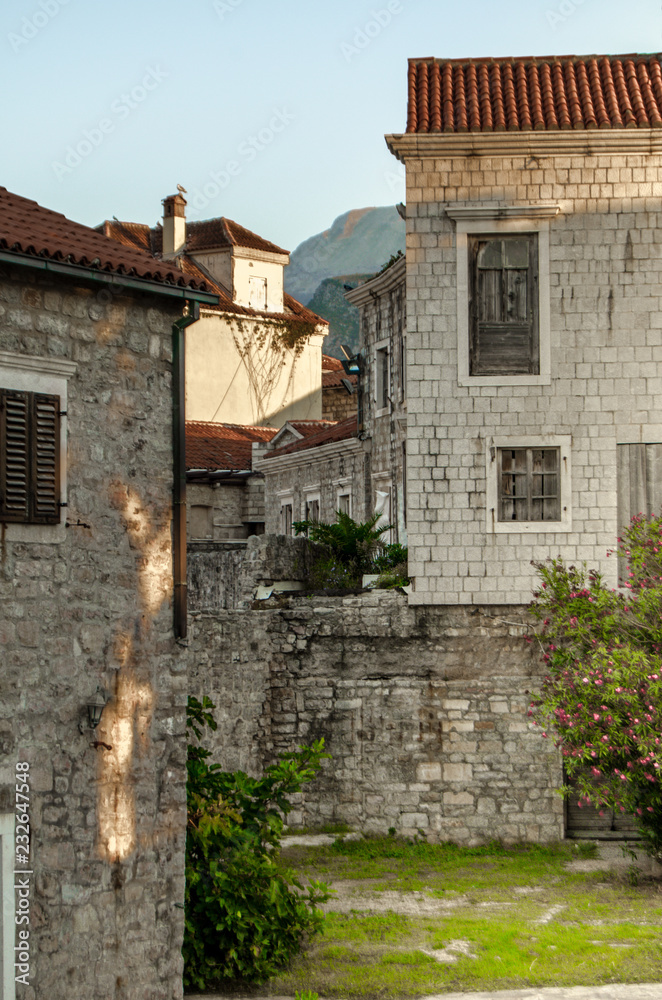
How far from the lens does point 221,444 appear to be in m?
35.1

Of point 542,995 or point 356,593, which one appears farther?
point 356,593

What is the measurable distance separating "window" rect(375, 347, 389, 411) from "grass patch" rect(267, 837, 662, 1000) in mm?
10783

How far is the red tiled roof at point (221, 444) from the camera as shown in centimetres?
3369

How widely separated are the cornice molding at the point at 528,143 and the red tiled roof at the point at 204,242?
21298 millimetres

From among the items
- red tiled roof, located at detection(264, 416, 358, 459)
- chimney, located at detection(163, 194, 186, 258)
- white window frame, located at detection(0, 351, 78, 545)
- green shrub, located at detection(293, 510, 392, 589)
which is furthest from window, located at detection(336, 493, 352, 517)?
white window frame, located at detection(0, 351, 78, 545)

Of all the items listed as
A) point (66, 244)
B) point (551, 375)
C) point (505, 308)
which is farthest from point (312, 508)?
point (66, 244)

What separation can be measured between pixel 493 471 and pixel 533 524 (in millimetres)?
934

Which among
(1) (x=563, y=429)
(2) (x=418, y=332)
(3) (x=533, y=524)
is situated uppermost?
(2) (x=418, y=332)

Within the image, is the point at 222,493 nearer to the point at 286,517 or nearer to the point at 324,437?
the point at 286,517

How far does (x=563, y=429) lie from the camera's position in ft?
56.3

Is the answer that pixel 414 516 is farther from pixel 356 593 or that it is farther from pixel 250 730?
pixel 250 730

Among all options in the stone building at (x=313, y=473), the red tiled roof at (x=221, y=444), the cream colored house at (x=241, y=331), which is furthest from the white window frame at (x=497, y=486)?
the cream colored house at (x=241, y=331)

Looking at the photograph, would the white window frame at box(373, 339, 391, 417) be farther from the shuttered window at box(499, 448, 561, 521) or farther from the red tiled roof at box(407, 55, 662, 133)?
the shuttered window at box(499, 448, 561, 521)

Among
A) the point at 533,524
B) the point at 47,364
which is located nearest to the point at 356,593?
the point at 533,524
